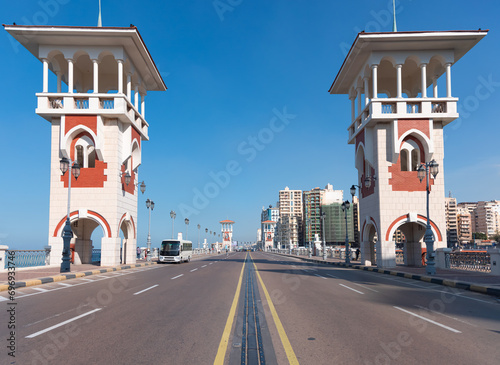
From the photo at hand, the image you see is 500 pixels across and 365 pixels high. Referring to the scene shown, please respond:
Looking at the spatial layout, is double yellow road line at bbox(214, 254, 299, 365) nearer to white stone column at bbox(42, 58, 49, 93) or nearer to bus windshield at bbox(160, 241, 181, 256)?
white stone column at bbox(42, 58, 49, 93)

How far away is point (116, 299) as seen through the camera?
37.2 feet

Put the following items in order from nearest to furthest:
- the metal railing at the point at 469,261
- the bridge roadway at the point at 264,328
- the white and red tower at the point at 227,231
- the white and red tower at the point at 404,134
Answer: the bridge roadway at the point at 264,328 < the metal railing at the point at 469,261 < the white and red tower at the point at 404,134 < the white and red tower at the point at 227,231

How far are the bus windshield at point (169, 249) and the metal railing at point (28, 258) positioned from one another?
38.3 feet

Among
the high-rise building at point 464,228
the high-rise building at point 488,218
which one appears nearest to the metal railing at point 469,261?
the high-rise building at point 464,228

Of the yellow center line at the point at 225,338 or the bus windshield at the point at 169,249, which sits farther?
the bus windshield at the point at 169,249

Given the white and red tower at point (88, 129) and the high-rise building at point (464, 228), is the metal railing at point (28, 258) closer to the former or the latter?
the white and red tower at point (88, 129)

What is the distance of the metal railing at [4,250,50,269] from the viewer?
21645 millimetres

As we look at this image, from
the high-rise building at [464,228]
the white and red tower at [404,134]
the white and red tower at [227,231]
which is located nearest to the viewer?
the white and red tower at [404,134]

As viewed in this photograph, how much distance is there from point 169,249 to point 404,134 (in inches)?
915

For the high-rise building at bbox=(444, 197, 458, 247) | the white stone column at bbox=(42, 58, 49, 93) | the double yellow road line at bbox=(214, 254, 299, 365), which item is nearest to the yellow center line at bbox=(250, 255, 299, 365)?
the double yellow road line at bbox=(214, 254, 299, 365)

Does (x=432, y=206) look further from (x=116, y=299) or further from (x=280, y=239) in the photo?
(x=280, y=239)

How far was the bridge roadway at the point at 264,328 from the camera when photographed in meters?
5.62

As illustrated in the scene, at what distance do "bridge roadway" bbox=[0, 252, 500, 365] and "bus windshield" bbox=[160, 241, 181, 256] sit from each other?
24.0m

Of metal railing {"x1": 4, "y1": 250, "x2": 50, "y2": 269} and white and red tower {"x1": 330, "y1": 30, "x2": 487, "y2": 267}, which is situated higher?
white and red tower {"x1": 330, "y1": 30, "x2": 487, "y2": 267}
